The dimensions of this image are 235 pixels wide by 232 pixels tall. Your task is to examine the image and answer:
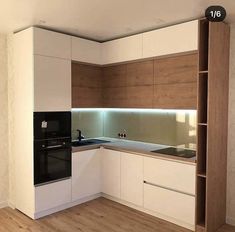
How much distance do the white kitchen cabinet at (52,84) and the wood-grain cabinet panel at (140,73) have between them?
3.03 ft

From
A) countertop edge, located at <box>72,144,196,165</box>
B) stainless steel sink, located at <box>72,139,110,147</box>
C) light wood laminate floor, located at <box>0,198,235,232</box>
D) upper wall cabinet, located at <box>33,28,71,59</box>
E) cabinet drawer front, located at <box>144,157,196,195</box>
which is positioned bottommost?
light wood laminate floor, located at <box>0,198,235,232</box>

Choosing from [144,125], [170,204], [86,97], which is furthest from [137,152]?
[86,97]

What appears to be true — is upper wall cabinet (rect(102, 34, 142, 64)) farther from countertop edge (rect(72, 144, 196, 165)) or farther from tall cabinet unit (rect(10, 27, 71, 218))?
countertop edge (rect(72, 144, 196, 165))

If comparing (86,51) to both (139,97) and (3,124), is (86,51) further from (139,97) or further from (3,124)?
(3,124)

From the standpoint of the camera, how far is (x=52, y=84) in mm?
3498

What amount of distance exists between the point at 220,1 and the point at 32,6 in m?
1.95

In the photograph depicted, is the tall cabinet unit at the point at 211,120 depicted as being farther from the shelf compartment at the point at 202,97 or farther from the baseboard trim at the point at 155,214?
the baseboard trim at the point at 155,214

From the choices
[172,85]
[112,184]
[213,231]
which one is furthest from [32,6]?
[213,231]

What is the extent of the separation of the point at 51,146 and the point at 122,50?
1.78 meters

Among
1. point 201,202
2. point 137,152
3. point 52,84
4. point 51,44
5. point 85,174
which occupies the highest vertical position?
point 51,44

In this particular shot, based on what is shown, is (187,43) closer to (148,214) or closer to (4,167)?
(148,214)

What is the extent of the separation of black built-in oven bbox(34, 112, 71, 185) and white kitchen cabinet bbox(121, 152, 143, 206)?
2.68 feet

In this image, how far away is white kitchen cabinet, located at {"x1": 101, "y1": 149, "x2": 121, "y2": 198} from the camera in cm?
387

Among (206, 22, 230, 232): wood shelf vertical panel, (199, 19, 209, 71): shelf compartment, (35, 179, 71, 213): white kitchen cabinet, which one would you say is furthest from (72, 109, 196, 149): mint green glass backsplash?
(35, 179, 71, 213): white kitchen cabinet
